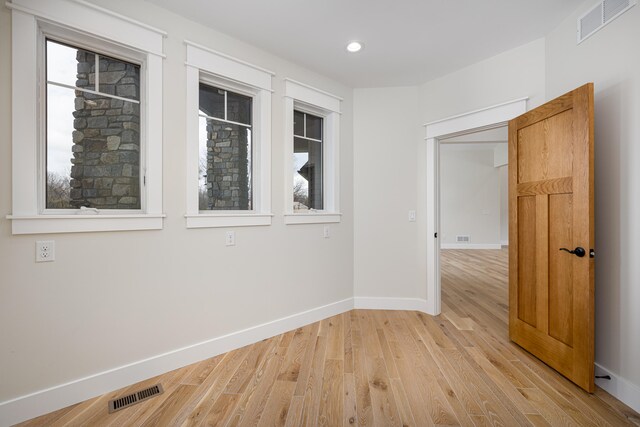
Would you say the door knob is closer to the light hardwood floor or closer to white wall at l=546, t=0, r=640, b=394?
white wall at l=546, t=0, r=640, b=394

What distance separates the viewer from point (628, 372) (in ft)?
6.33

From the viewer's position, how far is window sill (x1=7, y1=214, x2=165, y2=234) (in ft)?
5.78

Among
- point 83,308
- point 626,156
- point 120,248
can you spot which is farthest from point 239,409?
point 626,156

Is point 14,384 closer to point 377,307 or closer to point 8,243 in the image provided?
point 8,243

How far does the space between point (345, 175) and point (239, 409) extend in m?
2.59

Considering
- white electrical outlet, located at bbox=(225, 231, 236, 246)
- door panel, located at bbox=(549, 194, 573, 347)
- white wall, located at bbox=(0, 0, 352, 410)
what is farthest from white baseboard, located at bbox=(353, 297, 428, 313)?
white electrical outlet, located at bbox=(225, 231, 236, 246)

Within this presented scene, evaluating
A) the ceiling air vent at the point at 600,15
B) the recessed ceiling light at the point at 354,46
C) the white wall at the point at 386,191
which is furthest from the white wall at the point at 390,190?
the ceiling air vent at the point at 600,15

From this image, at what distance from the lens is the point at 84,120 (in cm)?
205

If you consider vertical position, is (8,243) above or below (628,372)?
above

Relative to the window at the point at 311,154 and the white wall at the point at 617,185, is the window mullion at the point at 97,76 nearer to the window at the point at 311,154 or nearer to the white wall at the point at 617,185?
the window at the point at 311,154

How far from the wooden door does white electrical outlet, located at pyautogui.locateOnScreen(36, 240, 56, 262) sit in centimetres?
330

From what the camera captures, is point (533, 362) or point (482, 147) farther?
point (482, 147)

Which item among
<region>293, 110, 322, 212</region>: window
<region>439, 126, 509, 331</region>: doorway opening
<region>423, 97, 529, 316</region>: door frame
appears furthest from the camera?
<region>439, 126, 509, 331</region>: doorway opening

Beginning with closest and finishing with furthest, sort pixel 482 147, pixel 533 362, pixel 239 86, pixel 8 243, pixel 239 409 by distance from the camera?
pixel 8 243 → pixel 239 409 → pixel 533 362 → pixel 239 86 → pixel 482 147
